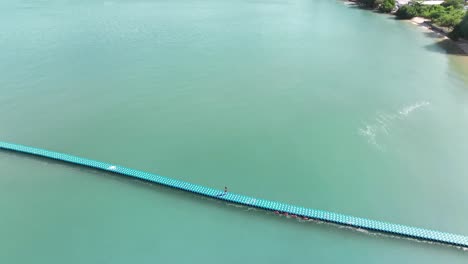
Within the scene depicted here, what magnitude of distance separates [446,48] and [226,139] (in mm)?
24588

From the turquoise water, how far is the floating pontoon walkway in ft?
1.13

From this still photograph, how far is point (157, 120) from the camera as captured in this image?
19.9m

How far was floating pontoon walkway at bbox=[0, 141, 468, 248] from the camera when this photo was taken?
13.0 m

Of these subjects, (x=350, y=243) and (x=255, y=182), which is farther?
(x=255, y=182)

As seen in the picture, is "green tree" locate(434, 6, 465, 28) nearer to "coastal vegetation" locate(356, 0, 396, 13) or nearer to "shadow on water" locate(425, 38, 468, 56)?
"shadow on water" locate(425, 38, 468, 56)

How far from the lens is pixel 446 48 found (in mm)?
31484

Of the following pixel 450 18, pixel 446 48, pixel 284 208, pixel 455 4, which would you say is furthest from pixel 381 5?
pixel 284 208

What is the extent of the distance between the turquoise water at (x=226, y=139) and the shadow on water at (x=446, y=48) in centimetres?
62

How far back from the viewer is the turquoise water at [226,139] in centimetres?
1312

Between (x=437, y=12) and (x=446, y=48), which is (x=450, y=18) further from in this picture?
(x=446, y=48)

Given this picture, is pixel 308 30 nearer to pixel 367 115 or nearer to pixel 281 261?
pixel 367 115

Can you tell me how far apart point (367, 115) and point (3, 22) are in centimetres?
3561

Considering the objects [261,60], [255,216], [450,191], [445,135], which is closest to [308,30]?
[261,60]

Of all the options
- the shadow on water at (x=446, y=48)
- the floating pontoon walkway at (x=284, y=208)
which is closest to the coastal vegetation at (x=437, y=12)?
the shadow on water at (x=446, y=48)
